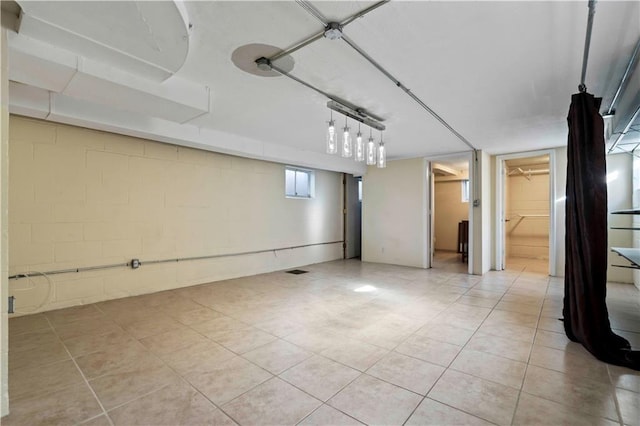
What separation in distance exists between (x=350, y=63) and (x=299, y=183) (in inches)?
176

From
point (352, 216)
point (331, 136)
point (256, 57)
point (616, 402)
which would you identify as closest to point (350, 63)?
point (256, 57)

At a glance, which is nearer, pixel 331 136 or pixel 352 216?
pixel 331 136

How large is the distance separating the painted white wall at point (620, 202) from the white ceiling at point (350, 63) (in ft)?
6.03

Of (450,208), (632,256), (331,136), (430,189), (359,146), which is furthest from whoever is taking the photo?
(450,208)

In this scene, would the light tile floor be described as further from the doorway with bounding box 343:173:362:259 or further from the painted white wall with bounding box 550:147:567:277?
the doorway with bounding box 343:173:362:259

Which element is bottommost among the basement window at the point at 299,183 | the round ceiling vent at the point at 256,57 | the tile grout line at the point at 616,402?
the tile grout line at the point at 616,402

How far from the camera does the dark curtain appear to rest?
2.45 metres

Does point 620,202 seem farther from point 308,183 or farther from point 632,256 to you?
point 308,183

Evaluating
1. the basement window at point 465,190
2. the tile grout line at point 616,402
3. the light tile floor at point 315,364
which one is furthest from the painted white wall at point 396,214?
the tile grout line at point 616,402

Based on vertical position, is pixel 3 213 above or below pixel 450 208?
below

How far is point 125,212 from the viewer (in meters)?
4.14

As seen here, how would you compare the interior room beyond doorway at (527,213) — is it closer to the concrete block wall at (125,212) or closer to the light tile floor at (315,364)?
the light tile floor at (315,364)

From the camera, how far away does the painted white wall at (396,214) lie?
643 cm

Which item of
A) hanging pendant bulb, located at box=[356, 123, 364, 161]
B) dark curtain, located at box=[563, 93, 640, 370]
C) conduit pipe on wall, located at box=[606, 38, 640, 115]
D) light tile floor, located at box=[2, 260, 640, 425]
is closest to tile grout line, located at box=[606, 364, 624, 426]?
light tile floor, located at box=[2, 260, 640, 425]
